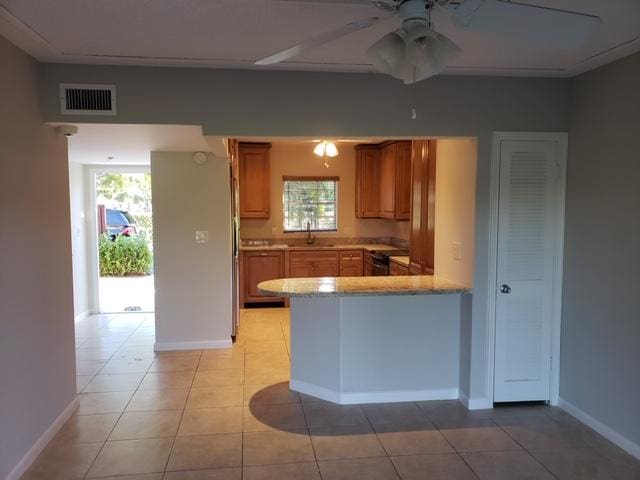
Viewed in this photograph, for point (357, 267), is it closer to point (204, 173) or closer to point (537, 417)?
point (204, 173)

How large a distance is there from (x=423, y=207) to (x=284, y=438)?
2.41m

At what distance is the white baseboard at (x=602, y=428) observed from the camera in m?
2.85

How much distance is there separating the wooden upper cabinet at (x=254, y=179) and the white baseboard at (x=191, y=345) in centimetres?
250

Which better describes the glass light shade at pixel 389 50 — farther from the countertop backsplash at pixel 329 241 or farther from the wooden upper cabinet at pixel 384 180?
the countertop backsplash at pixel 329 241

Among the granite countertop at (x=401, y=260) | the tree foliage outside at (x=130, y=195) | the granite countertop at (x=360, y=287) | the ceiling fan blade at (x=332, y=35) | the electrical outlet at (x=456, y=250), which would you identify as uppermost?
the ceiling fan blade at (x=332, y=35)

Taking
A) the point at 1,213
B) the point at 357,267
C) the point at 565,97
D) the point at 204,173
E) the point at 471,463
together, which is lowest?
the point at 471,463

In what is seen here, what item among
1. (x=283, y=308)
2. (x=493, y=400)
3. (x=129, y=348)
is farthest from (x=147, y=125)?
(x=283, y=308)

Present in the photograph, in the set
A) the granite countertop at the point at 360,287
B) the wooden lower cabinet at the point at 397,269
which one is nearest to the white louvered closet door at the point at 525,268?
the granite countertop at the point at 360,287

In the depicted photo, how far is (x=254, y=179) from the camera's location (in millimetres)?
6973

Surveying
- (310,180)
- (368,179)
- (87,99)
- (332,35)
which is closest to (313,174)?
(310,180)

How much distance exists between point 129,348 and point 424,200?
3413mm

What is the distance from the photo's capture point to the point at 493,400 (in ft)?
11.6

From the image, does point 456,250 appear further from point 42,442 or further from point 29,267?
point 42,442

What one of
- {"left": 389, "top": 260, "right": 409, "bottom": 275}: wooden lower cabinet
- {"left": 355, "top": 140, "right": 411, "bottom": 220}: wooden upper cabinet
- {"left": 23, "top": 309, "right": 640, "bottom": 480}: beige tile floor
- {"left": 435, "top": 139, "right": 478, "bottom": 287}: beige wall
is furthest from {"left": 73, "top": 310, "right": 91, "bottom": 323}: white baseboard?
{"left": 435, "top": 139, "right": 478, "bottom": 287}: beige wall
